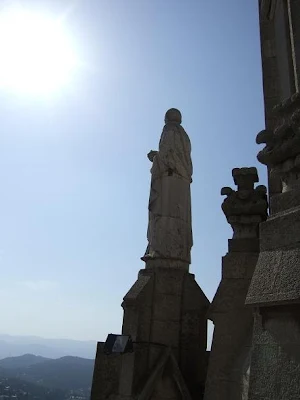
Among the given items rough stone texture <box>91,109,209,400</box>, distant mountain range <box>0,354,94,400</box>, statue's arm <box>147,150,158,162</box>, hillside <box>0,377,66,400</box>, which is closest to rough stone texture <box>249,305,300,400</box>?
rough stone texture <box>91,109,209,400</box>

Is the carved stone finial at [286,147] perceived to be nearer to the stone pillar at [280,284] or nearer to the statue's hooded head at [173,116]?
the stone pillar at [280,284]

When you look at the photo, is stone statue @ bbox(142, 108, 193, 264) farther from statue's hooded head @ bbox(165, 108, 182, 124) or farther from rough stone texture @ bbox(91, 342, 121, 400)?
rough stone texture @ bbox(91, 342, 121, 400)

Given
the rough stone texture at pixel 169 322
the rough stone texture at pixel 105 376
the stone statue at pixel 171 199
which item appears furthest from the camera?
the stone statue at pixel 171 199

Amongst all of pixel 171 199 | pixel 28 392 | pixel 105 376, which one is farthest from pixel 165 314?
pixel 28 392

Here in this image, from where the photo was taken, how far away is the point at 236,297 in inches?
220

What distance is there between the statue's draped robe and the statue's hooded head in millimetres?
224

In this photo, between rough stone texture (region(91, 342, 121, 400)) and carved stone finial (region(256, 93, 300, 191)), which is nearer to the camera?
carved stone finial (region(256, 93, 300, 191))

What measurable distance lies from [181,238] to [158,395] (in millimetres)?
2579

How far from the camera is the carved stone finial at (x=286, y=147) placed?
3.62 meters

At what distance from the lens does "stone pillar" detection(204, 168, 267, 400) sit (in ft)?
17.3

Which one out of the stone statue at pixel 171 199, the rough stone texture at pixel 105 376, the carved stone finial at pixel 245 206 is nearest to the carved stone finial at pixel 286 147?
the carved stone finial at pixel 245 206

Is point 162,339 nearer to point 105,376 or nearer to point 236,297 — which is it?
point 105,376

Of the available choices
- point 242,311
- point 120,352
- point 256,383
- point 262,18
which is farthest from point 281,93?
point 120,352

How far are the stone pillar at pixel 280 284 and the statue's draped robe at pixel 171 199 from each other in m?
4.06
